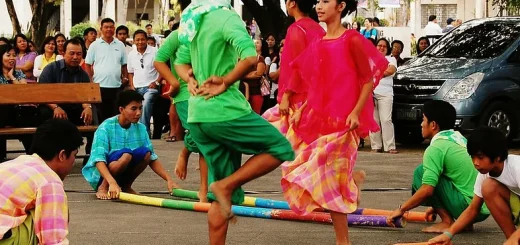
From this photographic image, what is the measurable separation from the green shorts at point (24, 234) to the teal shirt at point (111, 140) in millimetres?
4766

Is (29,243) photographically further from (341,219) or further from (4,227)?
(341,219)

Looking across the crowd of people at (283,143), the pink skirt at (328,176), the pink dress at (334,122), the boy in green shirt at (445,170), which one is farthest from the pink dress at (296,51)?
the boy in green shirt at (445,170)

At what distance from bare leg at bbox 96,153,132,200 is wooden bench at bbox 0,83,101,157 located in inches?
97.1

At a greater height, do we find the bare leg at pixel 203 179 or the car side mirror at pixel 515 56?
the car side mirror at pixel 515 56

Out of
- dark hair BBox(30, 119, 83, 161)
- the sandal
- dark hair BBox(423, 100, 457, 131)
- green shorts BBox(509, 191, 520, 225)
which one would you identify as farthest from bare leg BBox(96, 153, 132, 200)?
the sandal

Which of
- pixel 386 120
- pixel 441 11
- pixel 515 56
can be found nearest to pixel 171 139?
pixel 386 120

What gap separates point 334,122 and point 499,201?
4.21 ft

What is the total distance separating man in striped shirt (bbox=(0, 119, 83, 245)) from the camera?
555 centimetres

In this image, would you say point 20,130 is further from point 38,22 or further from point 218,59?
point 38,22

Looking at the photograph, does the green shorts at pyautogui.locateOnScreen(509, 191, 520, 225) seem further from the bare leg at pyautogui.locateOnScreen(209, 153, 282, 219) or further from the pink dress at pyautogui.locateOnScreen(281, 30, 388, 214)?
the bare leg at pyautogui.locateOnScreen(209, 153, 282, 219)

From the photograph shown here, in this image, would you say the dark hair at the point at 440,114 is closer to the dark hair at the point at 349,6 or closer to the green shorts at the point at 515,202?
the dark hair at the point at 349,6

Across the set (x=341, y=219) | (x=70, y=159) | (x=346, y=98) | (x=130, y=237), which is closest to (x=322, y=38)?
(x=346, y=98)

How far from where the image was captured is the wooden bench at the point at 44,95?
13086mm

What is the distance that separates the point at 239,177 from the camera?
693 cm
